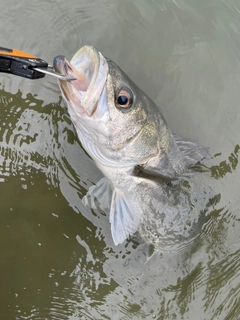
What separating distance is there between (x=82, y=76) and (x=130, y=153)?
84cm

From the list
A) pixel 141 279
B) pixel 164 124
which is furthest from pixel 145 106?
pixel 141 279

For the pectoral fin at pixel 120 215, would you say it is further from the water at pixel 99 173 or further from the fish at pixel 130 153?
the water at pixel 99 173

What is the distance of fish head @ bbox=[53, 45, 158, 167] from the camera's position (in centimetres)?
246

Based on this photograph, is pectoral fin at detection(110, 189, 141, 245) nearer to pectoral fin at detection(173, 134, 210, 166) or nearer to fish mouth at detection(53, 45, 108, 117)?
pectoral fin at detection(173, 134, 210, 166)

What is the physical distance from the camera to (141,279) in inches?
146

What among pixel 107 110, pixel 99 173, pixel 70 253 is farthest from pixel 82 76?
pixel 70 253

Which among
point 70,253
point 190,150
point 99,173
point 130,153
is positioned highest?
point 190,150

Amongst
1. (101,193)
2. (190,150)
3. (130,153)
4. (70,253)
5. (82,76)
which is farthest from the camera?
(70,253)

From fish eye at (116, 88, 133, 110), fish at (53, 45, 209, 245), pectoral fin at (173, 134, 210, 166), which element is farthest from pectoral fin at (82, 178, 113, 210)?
fish eye at (116, 88, 133, 110)

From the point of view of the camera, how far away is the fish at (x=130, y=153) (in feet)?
8.18

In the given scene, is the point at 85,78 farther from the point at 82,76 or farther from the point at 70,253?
the point at 70,253

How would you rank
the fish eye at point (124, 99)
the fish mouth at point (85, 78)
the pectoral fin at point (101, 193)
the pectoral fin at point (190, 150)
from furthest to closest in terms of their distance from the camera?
1. the pectoral fin at point (101, 193)
2. the pectoral fin at point (190, 150)
3. the fish eye at point (124, 99)
4. the fish mouth at point (85, 78)

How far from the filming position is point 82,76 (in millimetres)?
2453

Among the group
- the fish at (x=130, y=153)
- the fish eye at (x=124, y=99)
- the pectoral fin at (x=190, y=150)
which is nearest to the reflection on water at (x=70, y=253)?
the fish at (x=130, y=153)
